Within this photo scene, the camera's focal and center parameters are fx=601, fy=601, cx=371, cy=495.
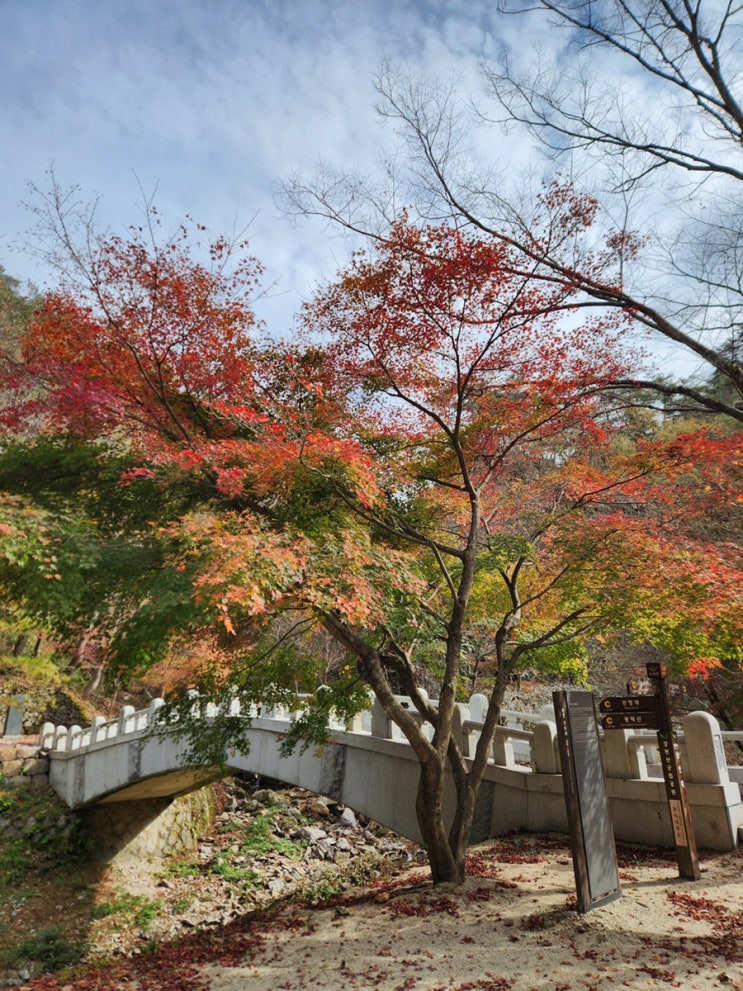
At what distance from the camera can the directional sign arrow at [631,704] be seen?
683 cm

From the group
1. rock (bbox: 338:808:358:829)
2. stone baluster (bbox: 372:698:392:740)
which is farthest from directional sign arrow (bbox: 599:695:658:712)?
rock (bbox: 338:808:358:829)

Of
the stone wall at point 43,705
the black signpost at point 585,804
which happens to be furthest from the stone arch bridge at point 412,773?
the stone wall at point 43,705

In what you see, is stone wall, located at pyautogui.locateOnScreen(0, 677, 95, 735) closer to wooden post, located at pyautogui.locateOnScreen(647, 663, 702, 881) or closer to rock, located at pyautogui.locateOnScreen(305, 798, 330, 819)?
rock, located at pyautogui.locateOnScreen(305, 798, 330, 819)

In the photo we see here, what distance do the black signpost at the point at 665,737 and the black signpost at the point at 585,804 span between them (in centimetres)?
72

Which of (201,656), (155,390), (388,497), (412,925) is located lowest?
(412,925)

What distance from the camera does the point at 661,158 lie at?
7.19m

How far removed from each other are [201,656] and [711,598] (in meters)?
8.01

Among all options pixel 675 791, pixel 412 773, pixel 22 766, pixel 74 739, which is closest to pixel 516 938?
pixel 675 791

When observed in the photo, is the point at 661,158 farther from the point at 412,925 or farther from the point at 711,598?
the point at 412,925

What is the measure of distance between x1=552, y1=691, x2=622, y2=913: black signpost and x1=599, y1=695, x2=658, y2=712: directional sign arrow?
2.36 ft

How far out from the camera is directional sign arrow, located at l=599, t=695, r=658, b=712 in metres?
6.83

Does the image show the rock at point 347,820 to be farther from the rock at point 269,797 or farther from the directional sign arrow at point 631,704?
the directional sign arrow at point 631,704

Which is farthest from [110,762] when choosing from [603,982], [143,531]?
[603,982]

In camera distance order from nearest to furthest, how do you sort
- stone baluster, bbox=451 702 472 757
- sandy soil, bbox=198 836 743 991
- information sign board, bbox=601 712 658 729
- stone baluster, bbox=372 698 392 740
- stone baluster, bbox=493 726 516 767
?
sandy soil, bbox=198 836 743 991 → information sign board, bbox=601 712 658 729 → stone baluster, bbox=493 726 516 767 → stone baluster, bbox=451 702 472 757 → stone baluster, bbox=372 698 392 740
